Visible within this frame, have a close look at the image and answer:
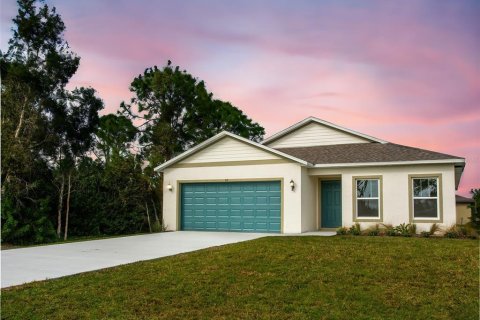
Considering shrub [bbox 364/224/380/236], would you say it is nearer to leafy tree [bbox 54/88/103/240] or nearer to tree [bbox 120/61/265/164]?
leafy tree [bbox 54/88/103/240]

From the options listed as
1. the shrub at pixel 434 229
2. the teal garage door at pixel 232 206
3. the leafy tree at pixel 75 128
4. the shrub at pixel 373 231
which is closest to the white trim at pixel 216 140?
the teal garage door at pixel 232 206

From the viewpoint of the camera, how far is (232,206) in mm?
19359

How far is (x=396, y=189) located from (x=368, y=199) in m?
1.15

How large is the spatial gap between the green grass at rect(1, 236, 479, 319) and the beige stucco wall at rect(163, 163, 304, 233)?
6.16 meters

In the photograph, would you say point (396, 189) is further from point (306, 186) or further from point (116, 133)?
point (116, 133)

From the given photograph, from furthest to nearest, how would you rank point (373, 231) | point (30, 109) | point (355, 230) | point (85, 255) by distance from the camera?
1. point (30, 109)
2. point (355, 230)
3. point (373, 231)
4. point (85, 255)

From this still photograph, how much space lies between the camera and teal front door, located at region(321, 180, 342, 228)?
63.6 feet

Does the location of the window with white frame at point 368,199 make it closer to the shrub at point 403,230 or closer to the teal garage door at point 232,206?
the shrub at point 403,230

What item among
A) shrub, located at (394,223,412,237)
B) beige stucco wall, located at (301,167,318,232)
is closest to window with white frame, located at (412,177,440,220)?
shrub, located at (394,223,412,237)

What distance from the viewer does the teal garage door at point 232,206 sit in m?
Answer: 18.6

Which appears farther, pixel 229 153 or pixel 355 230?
pixel 229 153

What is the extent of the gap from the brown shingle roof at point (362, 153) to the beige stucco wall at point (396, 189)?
0.36 meters

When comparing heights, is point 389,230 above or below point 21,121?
below

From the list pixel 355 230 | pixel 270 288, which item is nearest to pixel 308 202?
pixel 355 230
